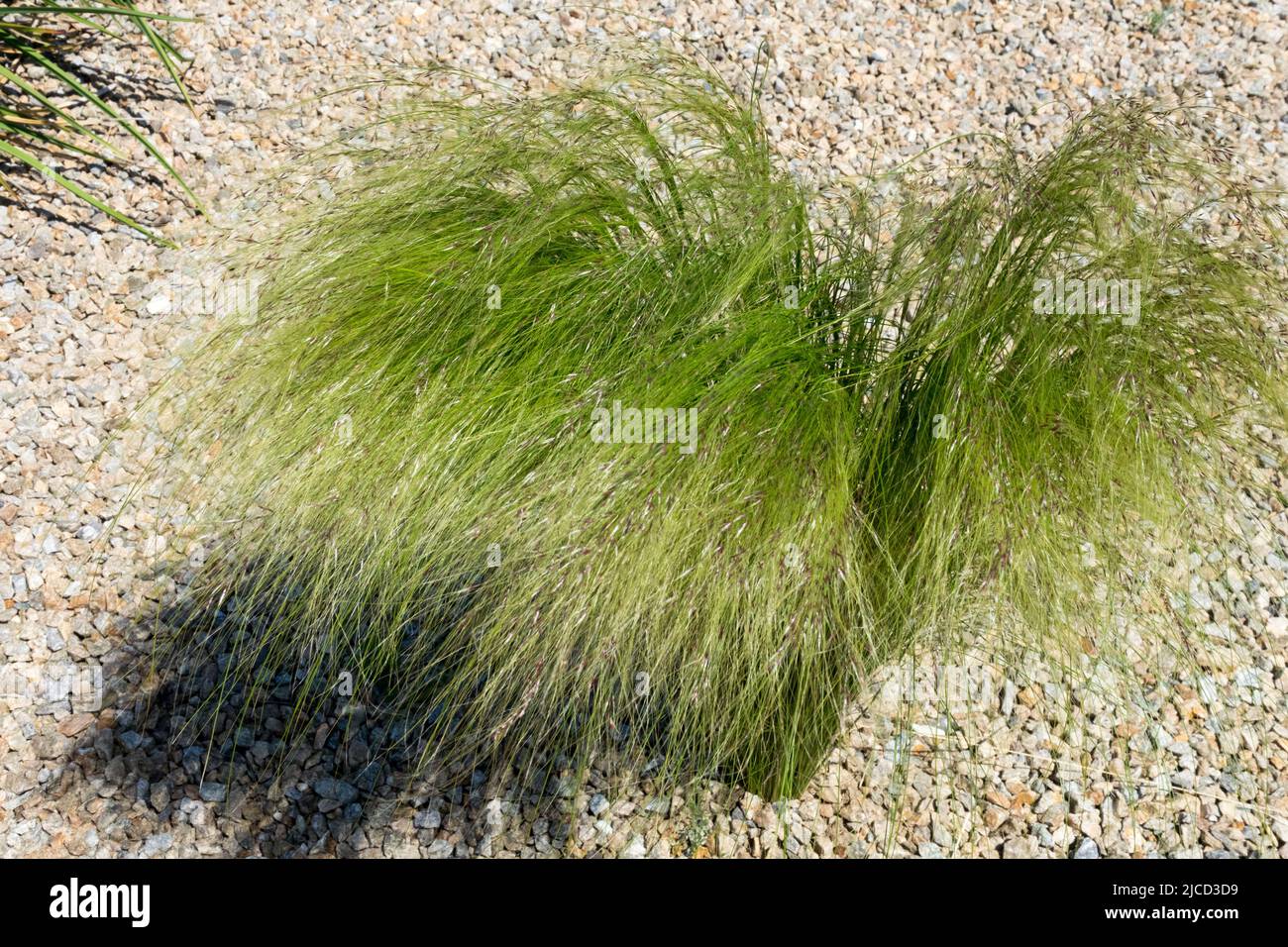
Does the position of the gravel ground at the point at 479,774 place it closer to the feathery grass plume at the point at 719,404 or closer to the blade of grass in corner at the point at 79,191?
the blade of grass in corner at the point at 79,191

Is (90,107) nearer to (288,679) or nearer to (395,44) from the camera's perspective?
(395,44)

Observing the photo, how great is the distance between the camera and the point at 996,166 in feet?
6.53

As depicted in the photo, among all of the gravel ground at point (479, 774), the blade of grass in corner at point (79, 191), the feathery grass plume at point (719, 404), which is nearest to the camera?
the feathery grass plume at point (719, 404)

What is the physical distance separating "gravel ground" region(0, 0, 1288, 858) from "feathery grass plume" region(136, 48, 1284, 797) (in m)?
0.23

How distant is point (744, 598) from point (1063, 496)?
566 mm

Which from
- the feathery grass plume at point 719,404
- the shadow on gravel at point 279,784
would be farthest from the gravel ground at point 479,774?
the feathery grass plume at point 719,404

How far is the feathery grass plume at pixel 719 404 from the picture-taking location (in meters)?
1.71

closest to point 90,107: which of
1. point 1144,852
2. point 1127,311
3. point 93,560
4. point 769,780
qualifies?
point 93,560

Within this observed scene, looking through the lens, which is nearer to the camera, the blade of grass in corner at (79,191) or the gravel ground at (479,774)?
the gravel ground at (479,774)

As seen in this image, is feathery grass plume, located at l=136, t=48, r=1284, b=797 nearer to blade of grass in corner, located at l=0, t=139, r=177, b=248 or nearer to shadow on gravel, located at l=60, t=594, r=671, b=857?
shadow on gravel, located at l=60, t=594, r=671, b=857

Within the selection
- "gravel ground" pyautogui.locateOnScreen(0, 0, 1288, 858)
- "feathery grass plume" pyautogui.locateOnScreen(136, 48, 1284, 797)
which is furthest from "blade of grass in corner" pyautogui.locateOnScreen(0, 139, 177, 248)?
"feathery grass plume" pyautogui.locateOnScreen(136, 48, 1284, 797)

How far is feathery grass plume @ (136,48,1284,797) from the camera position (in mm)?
1712

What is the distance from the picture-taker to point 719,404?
5.81 ft

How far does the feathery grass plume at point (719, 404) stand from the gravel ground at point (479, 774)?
235mm
